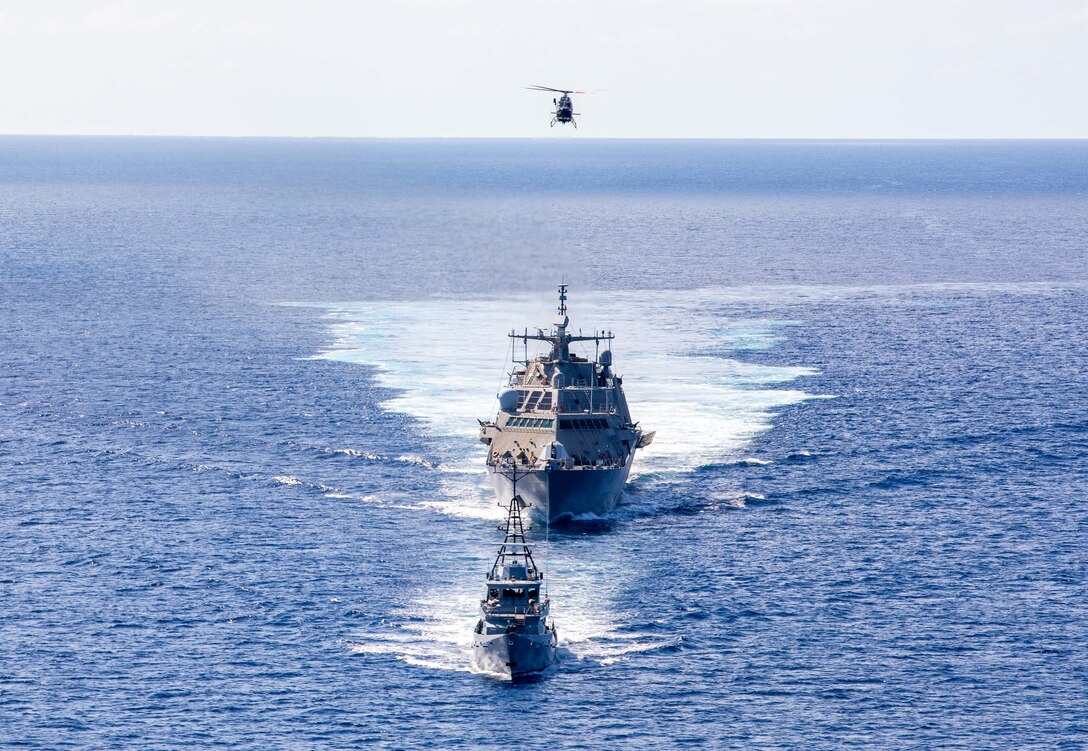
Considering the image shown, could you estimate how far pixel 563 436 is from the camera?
144125 mm

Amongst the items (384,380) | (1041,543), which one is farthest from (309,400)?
(1041,543)

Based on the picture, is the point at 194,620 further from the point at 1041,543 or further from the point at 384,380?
the point at 384,380

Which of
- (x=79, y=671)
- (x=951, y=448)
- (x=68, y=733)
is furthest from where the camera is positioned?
(x=951, y=448)

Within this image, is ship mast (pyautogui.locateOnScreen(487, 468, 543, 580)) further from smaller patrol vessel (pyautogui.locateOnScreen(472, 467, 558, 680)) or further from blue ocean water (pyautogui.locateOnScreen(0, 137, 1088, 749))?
blue ocean water (pyautogui.locateOnScreen(0, 137, 1088, 749))

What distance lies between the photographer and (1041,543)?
421 ft

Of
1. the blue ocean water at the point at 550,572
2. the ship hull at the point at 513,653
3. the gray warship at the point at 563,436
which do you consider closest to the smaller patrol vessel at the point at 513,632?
the ship hull at the point at 513,653

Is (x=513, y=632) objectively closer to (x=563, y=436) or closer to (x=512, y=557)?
(x=512, y=557)

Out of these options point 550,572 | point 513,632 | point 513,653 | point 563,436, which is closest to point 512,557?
point 550,572

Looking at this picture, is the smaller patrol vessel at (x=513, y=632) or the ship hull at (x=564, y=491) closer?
the smaller patrol vessel at (x=513, y=632)

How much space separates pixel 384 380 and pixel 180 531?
202ft

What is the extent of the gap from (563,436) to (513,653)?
142 ft

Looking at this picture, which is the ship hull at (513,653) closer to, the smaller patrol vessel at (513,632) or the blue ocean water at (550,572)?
the smaller patrol vessel at (513,632)

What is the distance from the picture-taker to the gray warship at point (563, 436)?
5399 inches

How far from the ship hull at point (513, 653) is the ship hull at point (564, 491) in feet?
109
